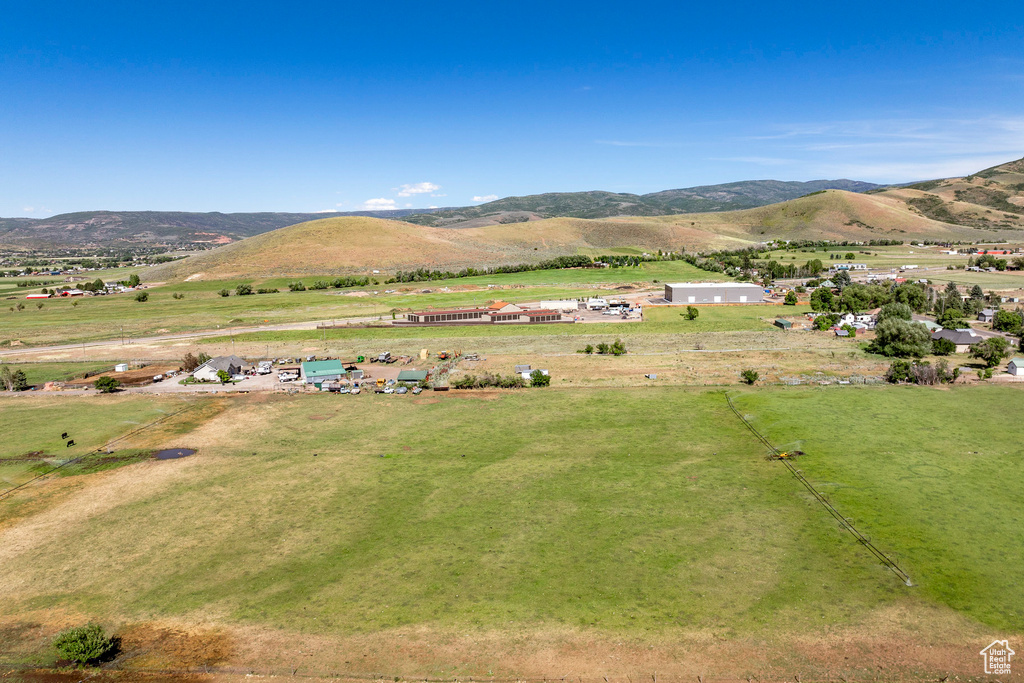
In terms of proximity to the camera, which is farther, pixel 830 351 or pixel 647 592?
pixel 830 351

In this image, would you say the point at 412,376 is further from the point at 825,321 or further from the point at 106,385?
the point at 825,321

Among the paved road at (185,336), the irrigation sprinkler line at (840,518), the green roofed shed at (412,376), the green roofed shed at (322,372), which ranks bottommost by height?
the irrigation sprinkler line at (840,518)

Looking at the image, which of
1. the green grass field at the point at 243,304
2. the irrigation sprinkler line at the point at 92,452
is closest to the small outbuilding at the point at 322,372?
the irrigation sprinkler line at the point at 92,452

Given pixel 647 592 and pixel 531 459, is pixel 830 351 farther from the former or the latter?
pixel 647 592

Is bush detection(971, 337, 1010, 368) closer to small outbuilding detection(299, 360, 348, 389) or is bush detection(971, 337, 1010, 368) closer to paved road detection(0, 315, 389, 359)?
small outbuilding detection(299, 360, 348, 389)

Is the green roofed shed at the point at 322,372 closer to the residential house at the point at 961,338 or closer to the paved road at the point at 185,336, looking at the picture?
the paved road at the point at 185,336

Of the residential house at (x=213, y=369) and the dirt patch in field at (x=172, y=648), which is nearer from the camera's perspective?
the dirt patch in field at (x=172, y=648)

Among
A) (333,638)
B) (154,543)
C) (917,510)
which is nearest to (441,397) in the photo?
(154,543)
